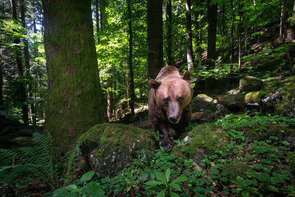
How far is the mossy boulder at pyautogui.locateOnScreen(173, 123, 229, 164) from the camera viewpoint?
1.98m

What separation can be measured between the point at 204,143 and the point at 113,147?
51.2 inches

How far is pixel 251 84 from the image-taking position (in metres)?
5.86

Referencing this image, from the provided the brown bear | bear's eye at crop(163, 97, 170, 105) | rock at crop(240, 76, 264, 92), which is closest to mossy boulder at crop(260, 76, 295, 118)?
the brown bear

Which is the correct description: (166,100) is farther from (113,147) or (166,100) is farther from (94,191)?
(94,191)

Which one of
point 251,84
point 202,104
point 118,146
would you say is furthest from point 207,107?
point 118,146

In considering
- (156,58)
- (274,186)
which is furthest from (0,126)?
(274,186)

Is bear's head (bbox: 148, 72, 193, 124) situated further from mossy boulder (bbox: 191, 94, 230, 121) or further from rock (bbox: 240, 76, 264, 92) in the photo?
rock (bbox: 240, 76, 264, 92)

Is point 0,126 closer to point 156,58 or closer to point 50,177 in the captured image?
point 50,177

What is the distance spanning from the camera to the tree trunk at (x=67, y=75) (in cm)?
311

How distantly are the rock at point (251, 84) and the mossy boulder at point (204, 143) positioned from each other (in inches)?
183

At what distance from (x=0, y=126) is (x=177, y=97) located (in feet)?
20.5

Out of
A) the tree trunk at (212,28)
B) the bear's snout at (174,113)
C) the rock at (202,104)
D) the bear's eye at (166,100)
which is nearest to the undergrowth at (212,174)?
the bear's snout at (174,113)

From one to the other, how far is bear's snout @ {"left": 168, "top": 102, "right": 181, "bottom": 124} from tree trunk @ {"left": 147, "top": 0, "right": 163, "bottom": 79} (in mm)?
3389

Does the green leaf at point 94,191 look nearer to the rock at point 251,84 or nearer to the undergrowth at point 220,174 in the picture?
the undergrowth at point 220,174
